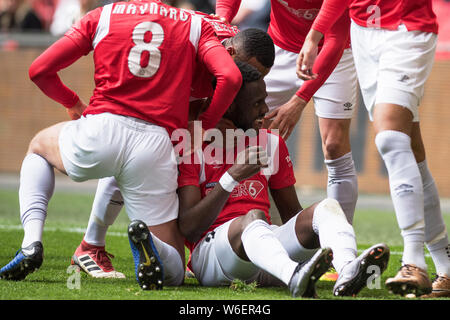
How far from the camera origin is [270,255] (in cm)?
303

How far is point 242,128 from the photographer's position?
12.1ft

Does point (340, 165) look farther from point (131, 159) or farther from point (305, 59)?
point (131, 159)

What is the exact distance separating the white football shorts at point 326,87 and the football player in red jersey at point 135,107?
1.21 m

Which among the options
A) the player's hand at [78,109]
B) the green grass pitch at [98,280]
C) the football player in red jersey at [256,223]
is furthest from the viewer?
the player's hand at [78,109]

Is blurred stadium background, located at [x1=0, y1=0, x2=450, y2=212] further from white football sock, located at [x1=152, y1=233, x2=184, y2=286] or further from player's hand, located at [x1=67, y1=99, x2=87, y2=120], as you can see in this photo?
white football sock, located at [x1=152, y1=233, x2=184, y2=286]

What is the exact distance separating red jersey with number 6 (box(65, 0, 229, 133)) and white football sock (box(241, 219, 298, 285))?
2.29 ft

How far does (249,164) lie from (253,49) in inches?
31.7

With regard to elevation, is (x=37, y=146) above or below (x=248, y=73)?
below

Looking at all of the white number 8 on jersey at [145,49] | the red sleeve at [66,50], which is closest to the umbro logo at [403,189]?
the white number 8 on jersey at [145,49]

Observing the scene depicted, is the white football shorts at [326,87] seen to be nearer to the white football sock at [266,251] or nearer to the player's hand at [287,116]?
the player's hand at [287,116]

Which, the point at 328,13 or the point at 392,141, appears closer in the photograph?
the point at 392,141

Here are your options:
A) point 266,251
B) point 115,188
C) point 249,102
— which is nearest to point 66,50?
point 115,188

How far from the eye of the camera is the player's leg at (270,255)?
2.86 meters

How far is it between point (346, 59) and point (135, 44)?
5.54 ft
